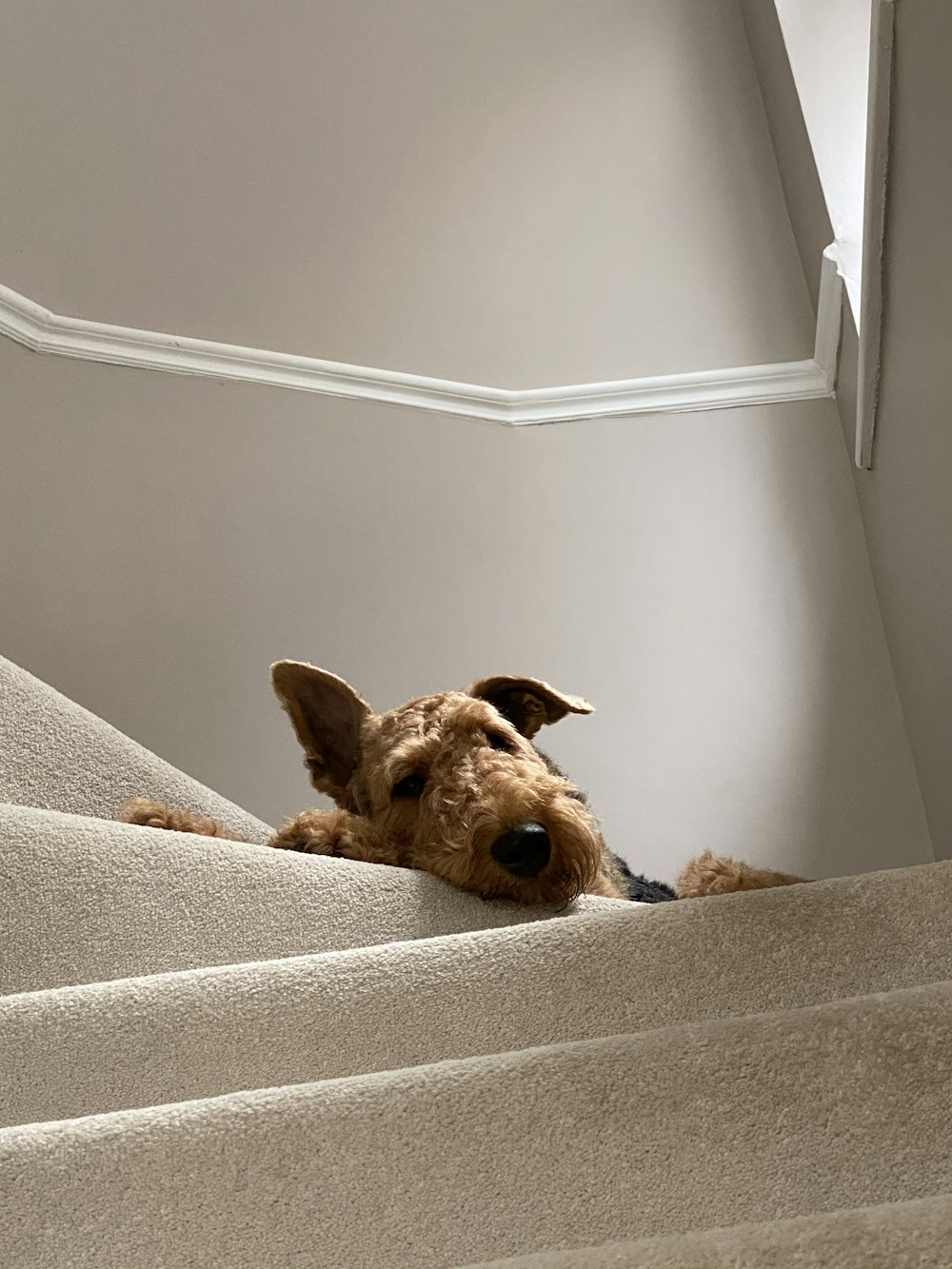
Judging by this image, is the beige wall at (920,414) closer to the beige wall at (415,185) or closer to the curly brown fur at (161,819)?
the beige wall at (415,185)

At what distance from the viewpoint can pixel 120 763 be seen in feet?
5.73

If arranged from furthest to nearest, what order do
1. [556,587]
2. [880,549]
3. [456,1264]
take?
[556,587] < [880,549] < [456,1264]

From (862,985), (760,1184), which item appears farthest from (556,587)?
(760,1184)

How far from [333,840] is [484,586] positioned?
1.36 m

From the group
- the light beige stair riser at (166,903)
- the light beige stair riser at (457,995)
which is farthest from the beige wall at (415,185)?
the light beige stair riser at (457,995)

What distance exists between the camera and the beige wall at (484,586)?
2.51m

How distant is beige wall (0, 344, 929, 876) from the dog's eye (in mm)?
1092

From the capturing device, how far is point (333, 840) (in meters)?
1.44

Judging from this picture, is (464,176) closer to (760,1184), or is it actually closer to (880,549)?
(880,549)

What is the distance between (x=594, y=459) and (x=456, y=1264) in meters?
2.36

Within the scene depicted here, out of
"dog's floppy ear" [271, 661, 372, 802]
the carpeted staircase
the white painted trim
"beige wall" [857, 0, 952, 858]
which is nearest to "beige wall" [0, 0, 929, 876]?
"beige wall" [857, 0, 952, 858]

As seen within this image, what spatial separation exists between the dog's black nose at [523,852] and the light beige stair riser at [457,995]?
30cm

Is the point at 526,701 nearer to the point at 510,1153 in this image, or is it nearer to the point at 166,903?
the point at 166,903

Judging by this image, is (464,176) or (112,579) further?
(464,176)
